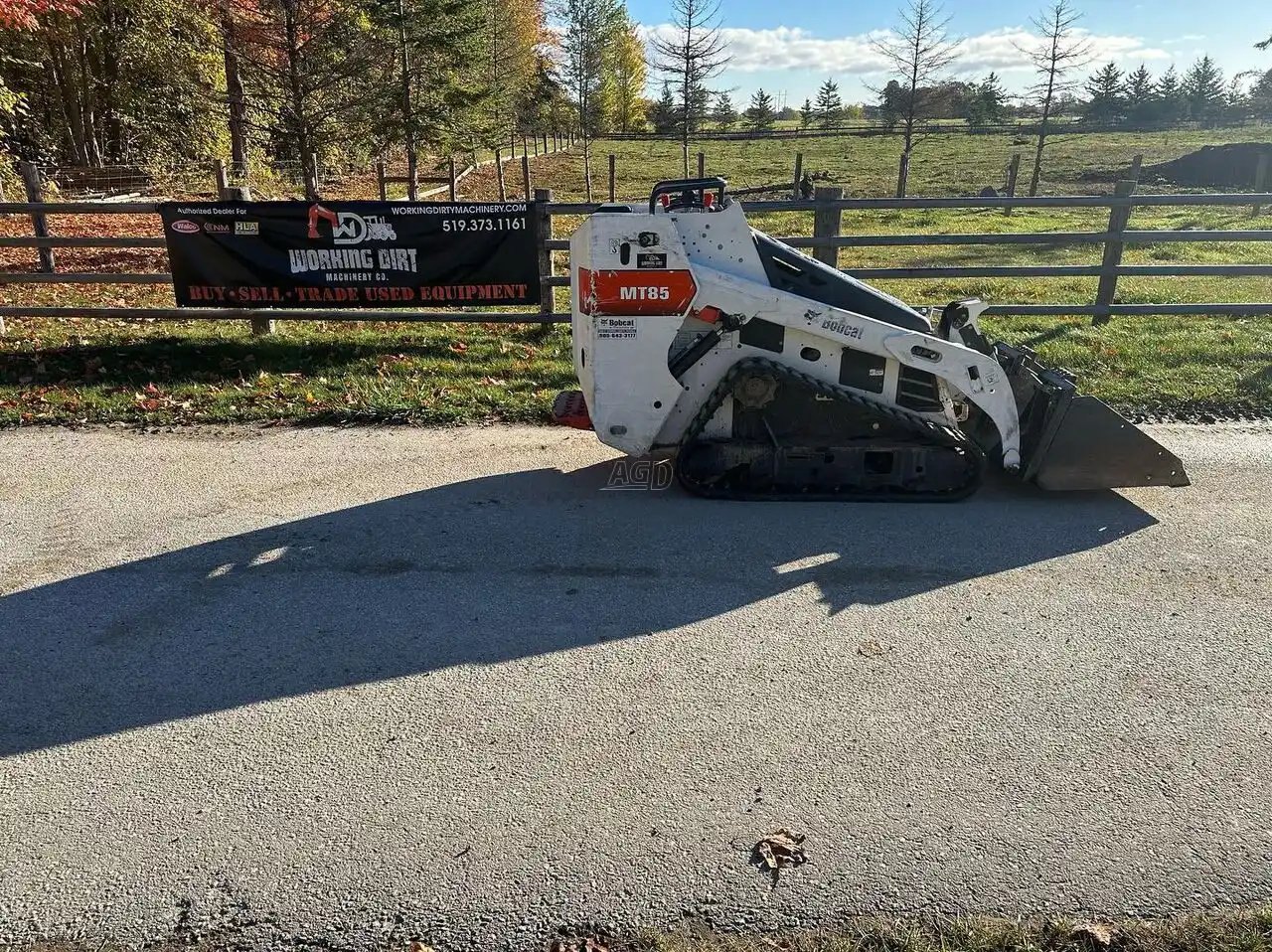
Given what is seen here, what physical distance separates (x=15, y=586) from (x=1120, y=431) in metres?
5.85

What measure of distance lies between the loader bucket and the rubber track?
0.37 m

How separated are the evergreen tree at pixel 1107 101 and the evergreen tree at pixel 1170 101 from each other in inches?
110

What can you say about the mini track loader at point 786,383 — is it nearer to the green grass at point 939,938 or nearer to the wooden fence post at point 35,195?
the green grass at point 939,938

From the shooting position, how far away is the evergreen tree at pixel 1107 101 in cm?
6181

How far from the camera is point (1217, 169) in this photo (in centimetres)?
2956

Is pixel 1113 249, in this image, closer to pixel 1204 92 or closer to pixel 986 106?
pixel 986 106

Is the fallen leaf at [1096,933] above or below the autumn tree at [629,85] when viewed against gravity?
below

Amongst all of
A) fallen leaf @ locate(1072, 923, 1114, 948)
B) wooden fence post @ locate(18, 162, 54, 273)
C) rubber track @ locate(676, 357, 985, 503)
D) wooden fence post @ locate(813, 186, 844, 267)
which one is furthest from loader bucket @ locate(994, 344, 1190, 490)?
wooden fence post @ locate(18, 162, 54, 273)

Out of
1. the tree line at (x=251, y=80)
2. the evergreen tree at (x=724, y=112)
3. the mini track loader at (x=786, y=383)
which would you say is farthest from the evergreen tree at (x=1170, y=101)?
the mini track loader at (x=786, y=383)

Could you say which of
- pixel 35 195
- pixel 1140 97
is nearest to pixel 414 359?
pixel 35 195

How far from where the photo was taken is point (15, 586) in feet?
14.0

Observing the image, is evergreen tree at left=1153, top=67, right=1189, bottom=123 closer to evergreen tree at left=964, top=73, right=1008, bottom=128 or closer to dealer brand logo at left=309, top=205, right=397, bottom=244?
evergreen tree at left=964, top=73, right=1008, bottom=128

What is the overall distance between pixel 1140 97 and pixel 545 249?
71.4 metres

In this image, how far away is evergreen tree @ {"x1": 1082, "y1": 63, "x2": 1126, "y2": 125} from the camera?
61.8 m
